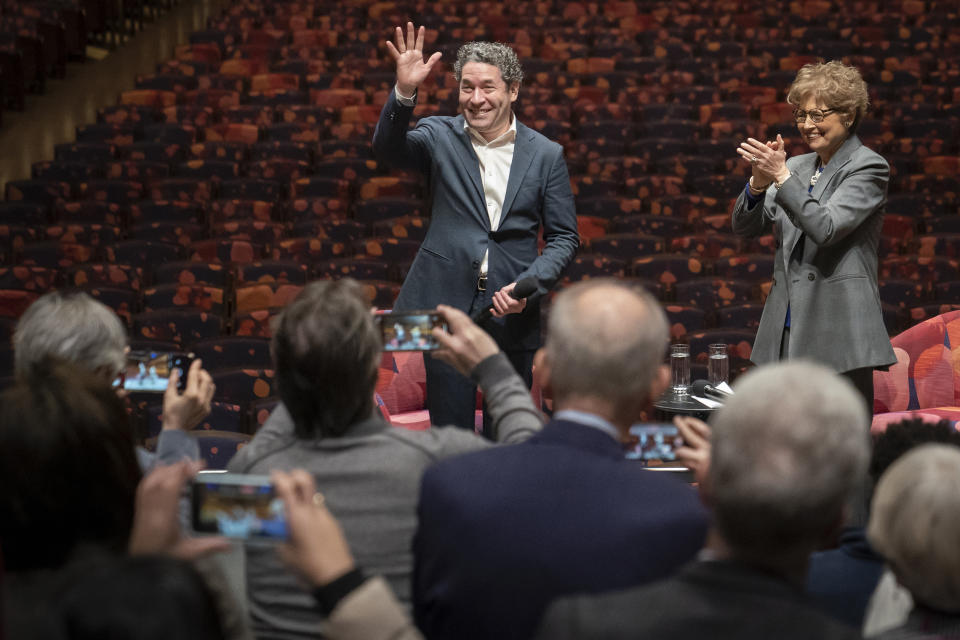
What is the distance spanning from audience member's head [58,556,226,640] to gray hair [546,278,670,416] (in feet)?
1.47

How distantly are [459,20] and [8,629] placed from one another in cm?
697

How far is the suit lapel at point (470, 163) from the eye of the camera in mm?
2201

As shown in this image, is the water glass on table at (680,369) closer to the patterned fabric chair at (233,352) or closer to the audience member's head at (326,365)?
the patterned fabric chair at (233,352)

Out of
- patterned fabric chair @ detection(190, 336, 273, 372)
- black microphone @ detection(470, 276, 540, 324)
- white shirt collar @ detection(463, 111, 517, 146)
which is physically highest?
white shirt collar @ detection(463, 111, 517, 146)

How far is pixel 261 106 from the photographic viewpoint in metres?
6.36

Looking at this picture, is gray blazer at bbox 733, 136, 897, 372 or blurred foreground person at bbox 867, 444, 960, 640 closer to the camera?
blurred foreground person at bbox 867, 444, 960, 640

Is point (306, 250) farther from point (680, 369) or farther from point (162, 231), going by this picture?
point (680, 369)

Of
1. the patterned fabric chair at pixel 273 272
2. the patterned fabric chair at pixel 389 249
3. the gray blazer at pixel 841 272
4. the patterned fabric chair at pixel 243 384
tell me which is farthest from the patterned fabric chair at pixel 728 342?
the patterned fabric chair at pixel 273 272

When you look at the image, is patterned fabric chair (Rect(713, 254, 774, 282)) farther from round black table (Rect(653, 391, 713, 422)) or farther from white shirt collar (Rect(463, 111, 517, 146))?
white shirt collar (Rect(463, 111, 517, 146))

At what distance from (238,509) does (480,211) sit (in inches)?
49.3

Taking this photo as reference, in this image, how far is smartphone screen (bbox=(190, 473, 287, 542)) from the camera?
104cm

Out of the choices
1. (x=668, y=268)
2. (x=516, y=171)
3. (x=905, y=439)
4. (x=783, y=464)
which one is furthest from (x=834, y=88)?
(x=668, y=268)

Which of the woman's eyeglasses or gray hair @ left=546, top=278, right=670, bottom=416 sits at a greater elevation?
the woman's eyeglasses

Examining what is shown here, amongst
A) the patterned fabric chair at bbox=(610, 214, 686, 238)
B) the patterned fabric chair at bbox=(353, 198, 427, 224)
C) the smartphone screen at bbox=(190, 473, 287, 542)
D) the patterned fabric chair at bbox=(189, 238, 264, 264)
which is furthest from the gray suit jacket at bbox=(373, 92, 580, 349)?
the patterned fabric chair at bbox=(353, 198, 427, 224)
